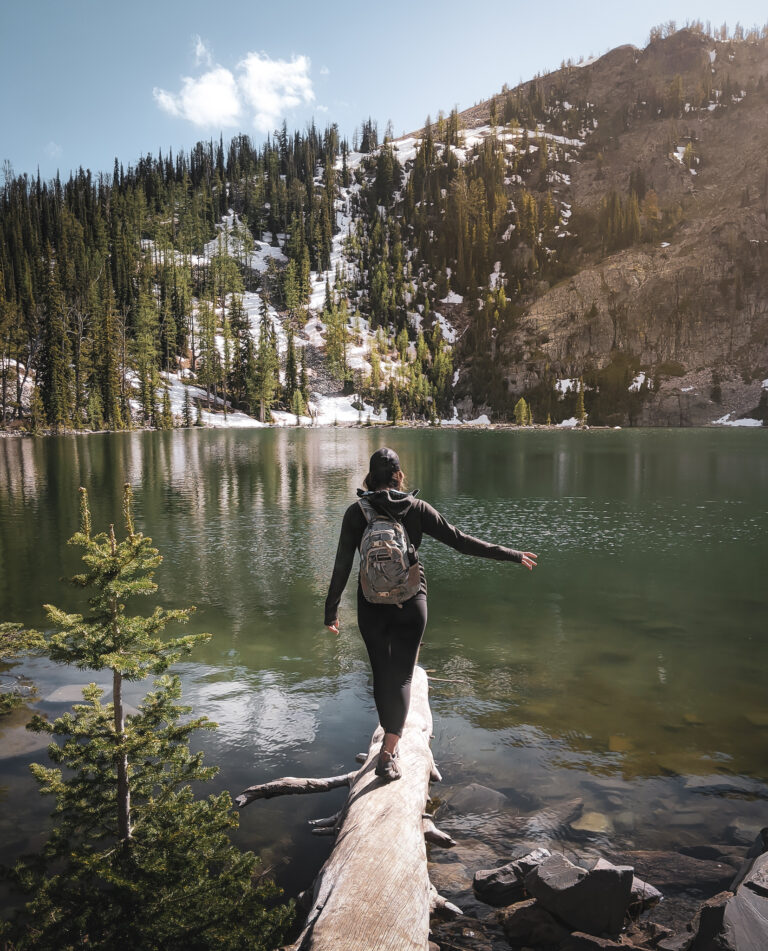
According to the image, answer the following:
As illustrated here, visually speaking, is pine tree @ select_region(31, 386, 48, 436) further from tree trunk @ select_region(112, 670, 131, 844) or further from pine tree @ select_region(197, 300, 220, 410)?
tree trunk @ select_region(112, 670, 131, 844)

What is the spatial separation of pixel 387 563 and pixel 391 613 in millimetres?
554

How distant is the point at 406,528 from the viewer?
5922 mm

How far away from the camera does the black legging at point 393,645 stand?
576 centimetres

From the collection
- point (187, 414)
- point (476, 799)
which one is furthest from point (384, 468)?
point (187, 414)

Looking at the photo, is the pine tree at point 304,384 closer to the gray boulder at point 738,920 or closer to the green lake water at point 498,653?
the green lake water at point 498,653

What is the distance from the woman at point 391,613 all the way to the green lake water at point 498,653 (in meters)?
2.08

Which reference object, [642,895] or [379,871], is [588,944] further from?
[379,871]

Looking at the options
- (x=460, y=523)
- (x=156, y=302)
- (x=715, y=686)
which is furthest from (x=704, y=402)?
(x=715, y=686)

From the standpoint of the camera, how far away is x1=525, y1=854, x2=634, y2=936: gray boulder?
5027 millimetres

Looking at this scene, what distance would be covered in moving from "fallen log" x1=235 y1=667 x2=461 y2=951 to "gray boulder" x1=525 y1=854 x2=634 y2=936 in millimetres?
874

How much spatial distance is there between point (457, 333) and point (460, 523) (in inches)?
6736

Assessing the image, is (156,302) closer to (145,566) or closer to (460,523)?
(460,523)

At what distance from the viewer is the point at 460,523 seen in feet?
96.2

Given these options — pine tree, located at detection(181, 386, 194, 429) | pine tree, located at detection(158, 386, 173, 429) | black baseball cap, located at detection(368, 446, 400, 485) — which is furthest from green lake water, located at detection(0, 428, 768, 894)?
pine tree, located at detection(181, 386, 194, 429)
